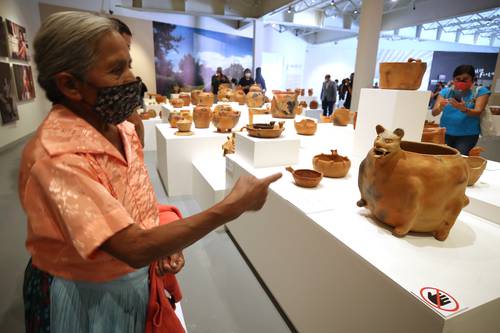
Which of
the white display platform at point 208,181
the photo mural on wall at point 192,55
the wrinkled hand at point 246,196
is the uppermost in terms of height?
the photo mural on wall at point 192,55

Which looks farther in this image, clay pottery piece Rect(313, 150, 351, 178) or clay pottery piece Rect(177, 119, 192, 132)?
clay pottery piece Rect(177, 119, 192, 132)

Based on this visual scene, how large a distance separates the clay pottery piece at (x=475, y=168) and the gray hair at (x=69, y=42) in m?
1.88

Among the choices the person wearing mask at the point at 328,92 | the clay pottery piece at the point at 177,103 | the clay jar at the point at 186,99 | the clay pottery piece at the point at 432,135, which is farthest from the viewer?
the person wearing mask at the point at 328,92

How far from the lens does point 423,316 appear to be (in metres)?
0.92

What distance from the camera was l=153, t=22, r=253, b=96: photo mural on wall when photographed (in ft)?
30.5

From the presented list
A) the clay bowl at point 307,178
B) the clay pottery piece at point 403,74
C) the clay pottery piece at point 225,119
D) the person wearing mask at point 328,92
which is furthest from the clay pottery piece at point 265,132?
the person wearing mask at point 328,92

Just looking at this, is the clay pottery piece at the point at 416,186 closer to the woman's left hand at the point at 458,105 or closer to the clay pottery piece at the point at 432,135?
the clay pottery piece at the point at 432,135

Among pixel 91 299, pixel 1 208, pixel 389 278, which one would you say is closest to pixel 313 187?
Answer: pixel 389 278

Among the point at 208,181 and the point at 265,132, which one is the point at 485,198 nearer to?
the point at 265,132

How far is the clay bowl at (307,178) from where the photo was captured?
71.7 inches

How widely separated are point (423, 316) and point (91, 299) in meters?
0.94

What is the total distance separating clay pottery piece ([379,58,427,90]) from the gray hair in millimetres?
1647

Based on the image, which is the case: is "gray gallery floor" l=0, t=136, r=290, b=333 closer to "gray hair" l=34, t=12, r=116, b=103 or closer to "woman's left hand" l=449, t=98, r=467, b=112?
"gray hair" l=34, t=12, r=116, b=103

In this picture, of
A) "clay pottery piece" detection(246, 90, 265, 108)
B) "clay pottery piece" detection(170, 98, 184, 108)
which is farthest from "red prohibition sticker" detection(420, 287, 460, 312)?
"clay pottery piece" detection(170, 98, 184, 108)
